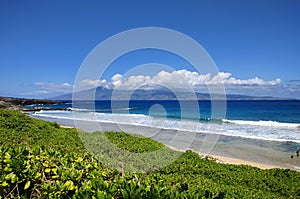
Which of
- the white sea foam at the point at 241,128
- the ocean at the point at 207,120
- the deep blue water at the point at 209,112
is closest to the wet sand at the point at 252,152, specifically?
the ocean at the point at 207,120

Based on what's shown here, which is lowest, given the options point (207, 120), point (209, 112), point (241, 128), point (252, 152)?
point (252, 152)

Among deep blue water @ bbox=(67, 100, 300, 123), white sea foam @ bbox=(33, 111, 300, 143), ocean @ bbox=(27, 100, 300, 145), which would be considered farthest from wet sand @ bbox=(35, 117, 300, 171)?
deep blue water @ bbox=(67, 100, 300, 123)

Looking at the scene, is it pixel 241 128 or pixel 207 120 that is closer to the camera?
pixel 241 128

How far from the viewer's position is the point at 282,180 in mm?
6484

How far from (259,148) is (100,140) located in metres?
14.3

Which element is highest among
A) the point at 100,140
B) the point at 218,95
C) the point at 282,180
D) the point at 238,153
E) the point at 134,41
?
the point at 134,41

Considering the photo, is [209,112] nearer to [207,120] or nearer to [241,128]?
[207,120]

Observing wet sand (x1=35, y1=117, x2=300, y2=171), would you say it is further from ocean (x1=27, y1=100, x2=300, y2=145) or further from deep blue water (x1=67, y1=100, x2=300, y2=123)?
deep blue water (x1=67, y1=100, x2=300, y2=123)

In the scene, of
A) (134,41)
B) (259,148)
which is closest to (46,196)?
(134,41)

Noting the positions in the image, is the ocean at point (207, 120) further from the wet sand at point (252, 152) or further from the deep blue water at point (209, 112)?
the wet sand at point (252, 152)

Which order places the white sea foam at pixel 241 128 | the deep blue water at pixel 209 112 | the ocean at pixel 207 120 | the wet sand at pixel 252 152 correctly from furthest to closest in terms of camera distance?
the deep blue water at pixel 209 112 → the ocean at pixel 207 120 → the white sea foam at pixel 241 128 → the wet sand at pixel 252 152

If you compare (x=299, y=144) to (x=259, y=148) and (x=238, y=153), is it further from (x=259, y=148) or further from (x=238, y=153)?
(x=238, y=153)

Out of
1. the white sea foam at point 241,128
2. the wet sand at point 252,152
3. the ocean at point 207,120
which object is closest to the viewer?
the wet sand at point 252,152

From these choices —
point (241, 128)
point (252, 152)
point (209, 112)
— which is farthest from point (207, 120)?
point (209, 112)
